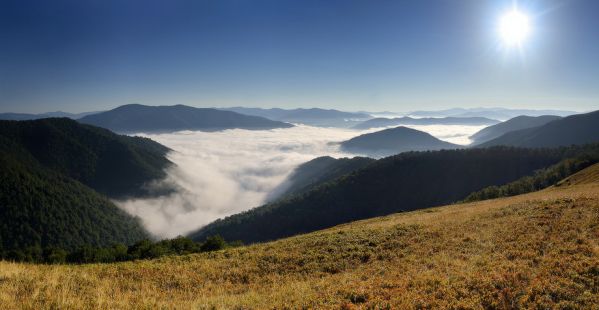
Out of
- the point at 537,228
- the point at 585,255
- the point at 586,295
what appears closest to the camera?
the point at 586,295

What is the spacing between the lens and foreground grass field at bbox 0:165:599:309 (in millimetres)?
10434

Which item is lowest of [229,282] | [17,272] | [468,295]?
[229,282]

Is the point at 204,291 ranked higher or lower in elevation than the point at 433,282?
lower

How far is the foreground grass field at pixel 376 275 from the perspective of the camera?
10434 millimetres

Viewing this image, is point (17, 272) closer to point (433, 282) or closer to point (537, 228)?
point (433, 282)

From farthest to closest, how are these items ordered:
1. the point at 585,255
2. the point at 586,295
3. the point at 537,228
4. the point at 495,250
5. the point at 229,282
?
the point at 537,228 → the point at 495,250 → the point at 229,282 → the point at 585,255 → the point at 586,295

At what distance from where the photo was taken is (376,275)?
1475cm

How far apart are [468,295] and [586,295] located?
324 cm

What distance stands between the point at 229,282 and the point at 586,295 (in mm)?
13479

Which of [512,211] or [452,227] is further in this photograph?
[512,211]

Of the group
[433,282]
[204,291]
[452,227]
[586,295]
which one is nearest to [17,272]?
[204,291]

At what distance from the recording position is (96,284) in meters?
13.7

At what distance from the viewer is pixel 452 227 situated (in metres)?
24.4

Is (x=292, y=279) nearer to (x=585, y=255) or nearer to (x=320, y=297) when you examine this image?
(x=320, y=297)
